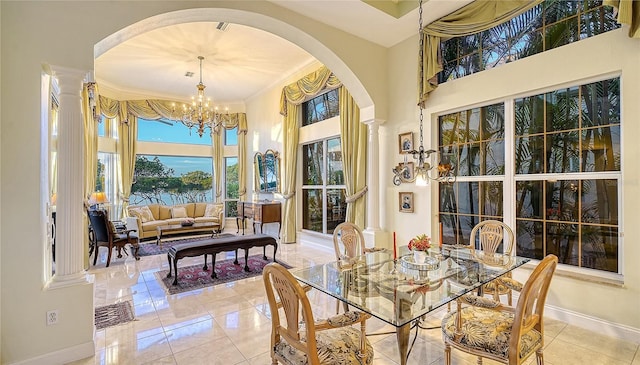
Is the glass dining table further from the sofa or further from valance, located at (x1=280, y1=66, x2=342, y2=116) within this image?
the sofa

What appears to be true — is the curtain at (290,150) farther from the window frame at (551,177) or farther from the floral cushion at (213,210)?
the window frame at (551,177)

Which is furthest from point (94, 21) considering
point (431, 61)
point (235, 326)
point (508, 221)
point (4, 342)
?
point (508, 221)

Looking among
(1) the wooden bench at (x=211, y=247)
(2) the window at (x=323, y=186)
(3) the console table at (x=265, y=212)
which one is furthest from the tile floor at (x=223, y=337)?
(3) the console table at (x=265, y=212)

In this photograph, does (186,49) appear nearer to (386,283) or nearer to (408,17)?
(408,17)

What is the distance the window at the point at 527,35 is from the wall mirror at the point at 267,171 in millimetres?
4519

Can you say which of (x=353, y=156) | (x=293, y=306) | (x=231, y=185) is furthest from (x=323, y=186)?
(x=293, y=306)

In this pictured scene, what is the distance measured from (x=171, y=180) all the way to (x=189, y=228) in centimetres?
215

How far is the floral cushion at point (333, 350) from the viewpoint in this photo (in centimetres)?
163

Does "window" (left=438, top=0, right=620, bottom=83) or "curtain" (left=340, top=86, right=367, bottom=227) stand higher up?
"window" (left=438, top=0, right=620, bottom=83)

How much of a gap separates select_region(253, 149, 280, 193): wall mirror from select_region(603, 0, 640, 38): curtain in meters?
6.13

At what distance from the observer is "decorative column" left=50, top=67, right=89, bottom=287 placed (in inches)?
94.8

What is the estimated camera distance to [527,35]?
10.7 ft

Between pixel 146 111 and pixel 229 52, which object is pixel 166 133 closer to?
pixel 146 111

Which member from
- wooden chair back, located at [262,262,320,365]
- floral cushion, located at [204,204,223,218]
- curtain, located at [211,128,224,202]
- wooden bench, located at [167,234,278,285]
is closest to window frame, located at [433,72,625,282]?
wooden chair back, located at [262,262,320,365]
